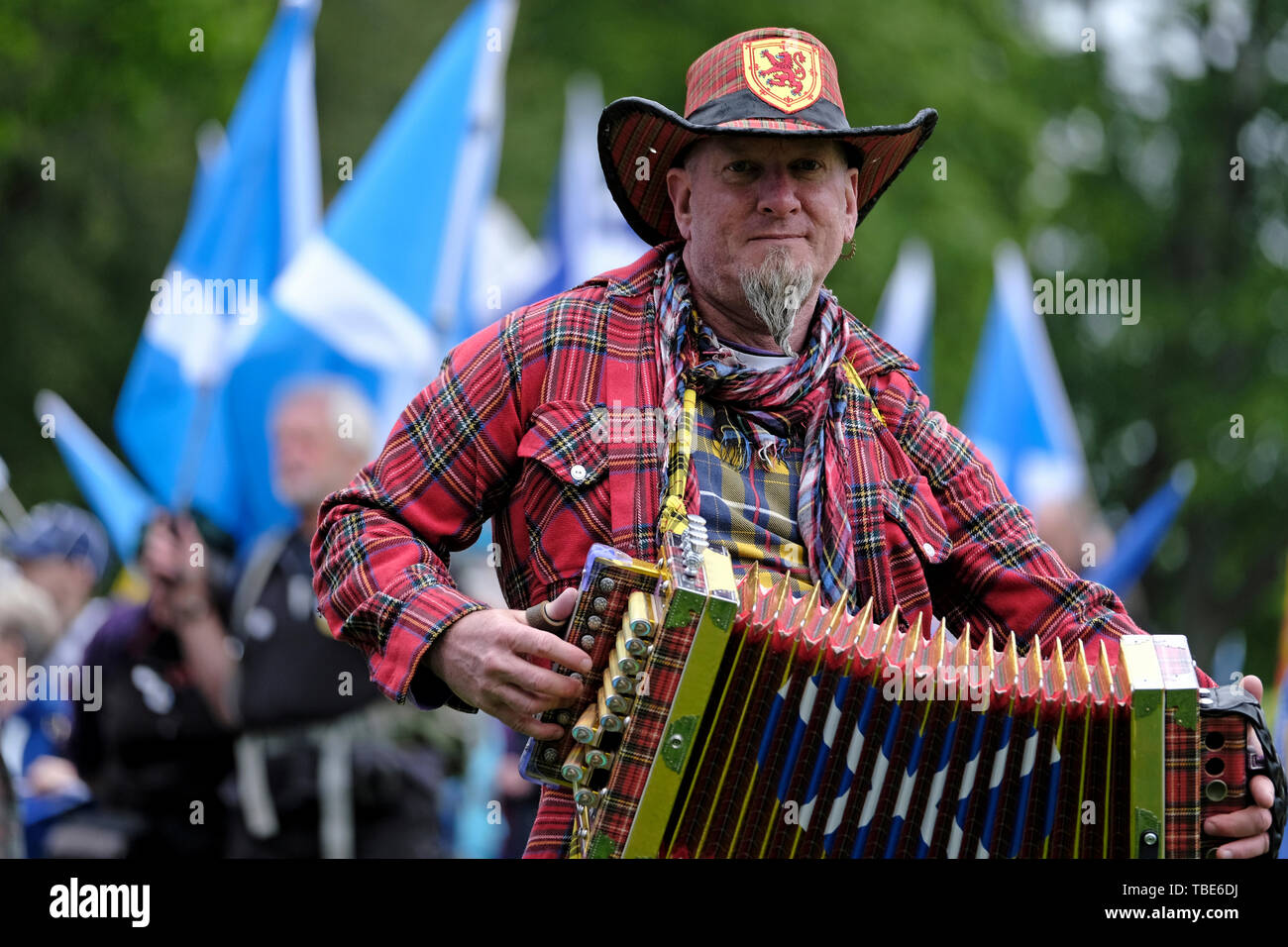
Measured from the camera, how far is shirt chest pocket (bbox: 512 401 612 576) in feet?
11.4

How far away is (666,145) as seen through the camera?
3.79 meters

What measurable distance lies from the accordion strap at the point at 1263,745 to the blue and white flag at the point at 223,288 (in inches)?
241

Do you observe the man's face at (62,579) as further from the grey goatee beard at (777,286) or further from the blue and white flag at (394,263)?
the grey goatee beard at (777,286)

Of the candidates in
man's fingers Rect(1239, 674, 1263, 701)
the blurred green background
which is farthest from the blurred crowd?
the blurred green background

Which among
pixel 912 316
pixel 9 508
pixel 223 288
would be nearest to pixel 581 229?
pixel 223 288

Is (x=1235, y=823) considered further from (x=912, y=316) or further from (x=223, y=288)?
(x=912, y=316)

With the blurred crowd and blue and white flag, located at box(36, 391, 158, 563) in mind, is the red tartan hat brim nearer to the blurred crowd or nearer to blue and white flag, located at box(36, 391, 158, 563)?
the blurred crowd

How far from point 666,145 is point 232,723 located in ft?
14.1

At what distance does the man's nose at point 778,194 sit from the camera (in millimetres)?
3592

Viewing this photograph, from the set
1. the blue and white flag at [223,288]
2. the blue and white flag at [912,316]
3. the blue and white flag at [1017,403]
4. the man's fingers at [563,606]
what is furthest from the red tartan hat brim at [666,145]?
the blue and white flag at [912,316]

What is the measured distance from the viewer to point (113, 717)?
759 cm

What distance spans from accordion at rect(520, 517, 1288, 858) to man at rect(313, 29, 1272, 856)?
0.34m
